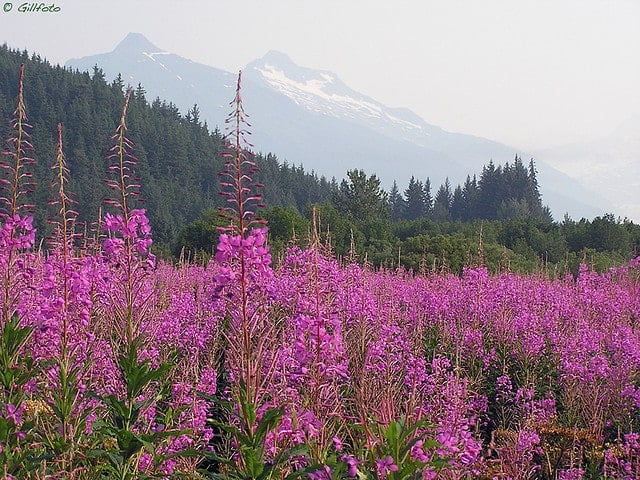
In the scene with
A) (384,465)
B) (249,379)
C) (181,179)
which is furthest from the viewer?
(181,179)

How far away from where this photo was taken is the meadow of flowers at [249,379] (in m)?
4.14

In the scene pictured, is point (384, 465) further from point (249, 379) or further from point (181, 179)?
point (181, 179)

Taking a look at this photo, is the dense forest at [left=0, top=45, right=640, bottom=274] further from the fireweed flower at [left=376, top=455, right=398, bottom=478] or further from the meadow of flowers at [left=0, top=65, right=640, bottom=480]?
the fireweed flower at [left=376, top=455, right=398, bottom=478]

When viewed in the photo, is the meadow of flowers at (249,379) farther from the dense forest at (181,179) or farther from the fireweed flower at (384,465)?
the dense forest at (181,179)

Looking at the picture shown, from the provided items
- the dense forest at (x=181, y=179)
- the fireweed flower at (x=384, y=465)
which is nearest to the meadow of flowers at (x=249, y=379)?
the fireweed flower at (x=384, y=465)

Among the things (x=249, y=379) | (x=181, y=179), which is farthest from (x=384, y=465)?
(x=181, y=179)

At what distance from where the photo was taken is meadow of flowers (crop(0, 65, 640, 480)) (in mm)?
4137

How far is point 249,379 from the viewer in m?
4.05

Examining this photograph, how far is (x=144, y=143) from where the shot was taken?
127m

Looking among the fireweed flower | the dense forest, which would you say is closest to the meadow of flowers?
the fireweed flower

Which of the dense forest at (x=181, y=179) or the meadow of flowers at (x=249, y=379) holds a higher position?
the dense forest at (x=181, y=179)

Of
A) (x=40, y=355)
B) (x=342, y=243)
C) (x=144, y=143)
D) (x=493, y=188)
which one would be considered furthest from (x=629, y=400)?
(x=144, y=143)

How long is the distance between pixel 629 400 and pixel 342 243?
26.7 metres

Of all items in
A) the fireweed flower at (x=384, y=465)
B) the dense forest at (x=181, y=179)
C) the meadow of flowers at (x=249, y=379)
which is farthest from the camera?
the dense forest at (x=181, y=179)
